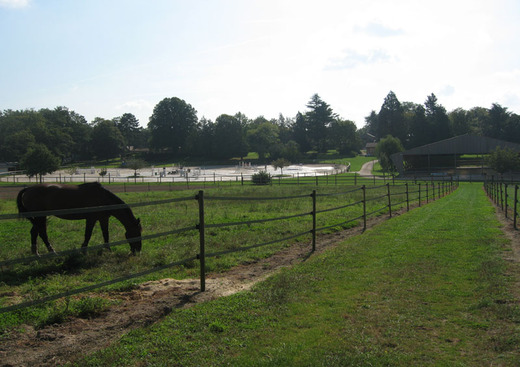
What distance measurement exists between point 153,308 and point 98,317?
2.06ft

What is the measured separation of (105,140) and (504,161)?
311 ft

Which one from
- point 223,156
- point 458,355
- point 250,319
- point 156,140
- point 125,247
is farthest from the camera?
point 156,140

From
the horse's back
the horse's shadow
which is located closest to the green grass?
the horse's shadow

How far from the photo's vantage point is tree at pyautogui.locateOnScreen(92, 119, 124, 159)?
107 meters

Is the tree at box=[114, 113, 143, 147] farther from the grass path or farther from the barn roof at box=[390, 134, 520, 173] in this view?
the grass path

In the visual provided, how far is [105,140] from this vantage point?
107750 millimetres

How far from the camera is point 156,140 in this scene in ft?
373

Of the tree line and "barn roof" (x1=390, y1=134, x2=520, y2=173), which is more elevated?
the tree line

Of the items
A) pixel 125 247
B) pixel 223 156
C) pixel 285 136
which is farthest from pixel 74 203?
pixel 285 136

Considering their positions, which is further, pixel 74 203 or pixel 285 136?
pixel 285 136

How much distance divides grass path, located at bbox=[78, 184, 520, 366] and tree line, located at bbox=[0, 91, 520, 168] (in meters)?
95.4

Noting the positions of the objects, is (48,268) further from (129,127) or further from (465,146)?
(129,127)

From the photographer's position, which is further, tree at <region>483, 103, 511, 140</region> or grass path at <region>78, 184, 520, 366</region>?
tree at <region>483, 103, 511, 140</region>

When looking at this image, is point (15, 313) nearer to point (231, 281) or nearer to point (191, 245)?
point (231, 281)
